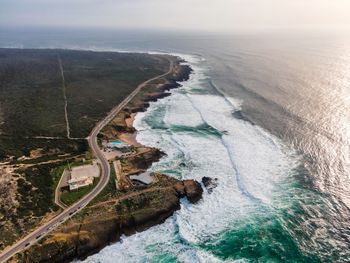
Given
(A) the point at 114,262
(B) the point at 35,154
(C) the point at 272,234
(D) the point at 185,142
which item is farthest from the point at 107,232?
(D) the point at 185,142

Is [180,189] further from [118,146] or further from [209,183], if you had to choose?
[118,146]

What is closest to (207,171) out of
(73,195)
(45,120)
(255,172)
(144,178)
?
(255,172)

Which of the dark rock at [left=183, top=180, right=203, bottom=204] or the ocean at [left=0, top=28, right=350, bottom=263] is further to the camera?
the dark rock at [left=183, top=180, right=203, bottom=204]

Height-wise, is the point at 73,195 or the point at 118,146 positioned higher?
the point at 118,146

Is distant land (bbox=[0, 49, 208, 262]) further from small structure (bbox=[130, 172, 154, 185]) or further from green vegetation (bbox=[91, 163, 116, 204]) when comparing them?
small structure (bbox=[130, 172, 154, 185])

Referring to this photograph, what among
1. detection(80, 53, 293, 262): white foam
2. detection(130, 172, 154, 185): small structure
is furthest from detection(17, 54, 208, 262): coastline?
detection(80, 53, 293, 262): white foam

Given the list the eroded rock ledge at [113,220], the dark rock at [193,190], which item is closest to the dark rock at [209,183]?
the dark rock at [193,190]
